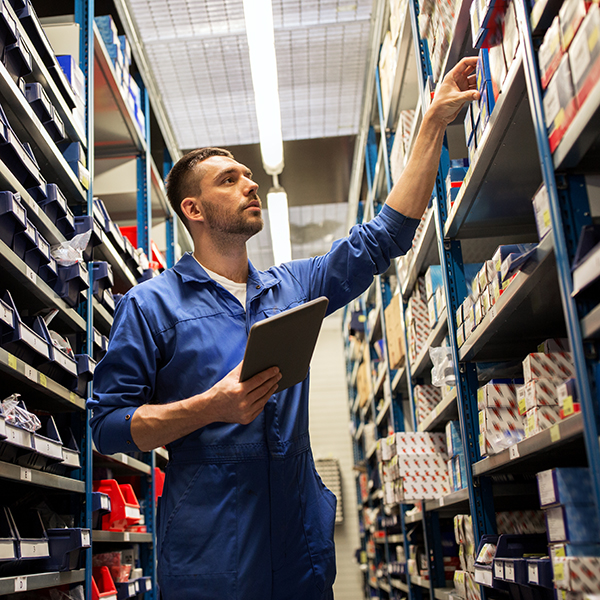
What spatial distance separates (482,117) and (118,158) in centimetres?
354

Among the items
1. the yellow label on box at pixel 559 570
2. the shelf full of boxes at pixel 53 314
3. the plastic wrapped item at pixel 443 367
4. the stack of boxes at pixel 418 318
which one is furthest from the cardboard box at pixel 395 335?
the yellow label on box at pixel 559 570

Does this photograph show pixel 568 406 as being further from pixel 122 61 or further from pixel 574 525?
pixel 122 61

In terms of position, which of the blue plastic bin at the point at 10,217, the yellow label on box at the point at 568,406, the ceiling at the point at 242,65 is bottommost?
the yellow label on box at the point at 568,406

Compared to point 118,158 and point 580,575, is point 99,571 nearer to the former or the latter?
point 580,575

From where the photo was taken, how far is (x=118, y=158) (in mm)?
5000

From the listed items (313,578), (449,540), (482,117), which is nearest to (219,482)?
(313,578)

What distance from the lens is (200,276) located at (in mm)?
2102

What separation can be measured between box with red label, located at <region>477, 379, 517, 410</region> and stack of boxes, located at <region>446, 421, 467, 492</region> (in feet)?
2.59

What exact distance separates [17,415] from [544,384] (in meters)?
1.76

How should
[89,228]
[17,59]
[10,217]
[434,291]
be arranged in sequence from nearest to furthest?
[10,217], [17,59], [89,228], [434,291]

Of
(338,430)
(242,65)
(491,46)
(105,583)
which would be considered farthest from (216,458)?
(338,430)

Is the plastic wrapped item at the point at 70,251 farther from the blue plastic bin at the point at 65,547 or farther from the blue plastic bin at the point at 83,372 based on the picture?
the blue plastic bin at the point at 65,547

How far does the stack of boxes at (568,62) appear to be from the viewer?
1298mm

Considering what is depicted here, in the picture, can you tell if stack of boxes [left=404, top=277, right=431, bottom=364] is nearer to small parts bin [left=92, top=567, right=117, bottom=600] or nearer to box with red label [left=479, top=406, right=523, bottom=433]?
box with red label [left=479, top=406, right=523, bottom=433]
